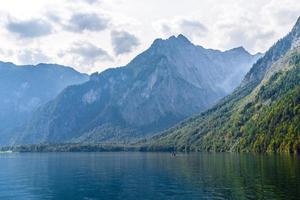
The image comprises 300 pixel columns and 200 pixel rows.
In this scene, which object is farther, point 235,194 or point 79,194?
point 79,194

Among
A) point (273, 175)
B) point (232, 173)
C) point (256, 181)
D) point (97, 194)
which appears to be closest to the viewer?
point (97, 194)

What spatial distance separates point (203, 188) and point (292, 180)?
2573 centimetres

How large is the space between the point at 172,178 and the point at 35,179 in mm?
51581

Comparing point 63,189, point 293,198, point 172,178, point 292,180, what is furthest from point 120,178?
point 293,198

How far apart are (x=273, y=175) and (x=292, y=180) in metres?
16.1

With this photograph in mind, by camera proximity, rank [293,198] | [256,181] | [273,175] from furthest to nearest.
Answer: [273,175] < [256,181] < [293,198]

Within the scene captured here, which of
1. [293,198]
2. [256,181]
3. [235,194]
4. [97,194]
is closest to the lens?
[293,198]

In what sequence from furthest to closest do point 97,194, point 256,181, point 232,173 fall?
point 232,173
point 256,181
point 97,194

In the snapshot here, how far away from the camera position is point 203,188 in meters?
118

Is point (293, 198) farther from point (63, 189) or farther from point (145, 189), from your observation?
point (63, 189)

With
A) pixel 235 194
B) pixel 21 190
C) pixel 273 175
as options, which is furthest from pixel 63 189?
pixel 273 175

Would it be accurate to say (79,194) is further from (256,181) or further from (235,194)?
(256,181)

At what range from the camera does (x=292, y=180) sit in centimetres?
12281

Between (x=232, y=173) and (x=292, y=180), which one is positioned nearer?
(x=292, y=180)
